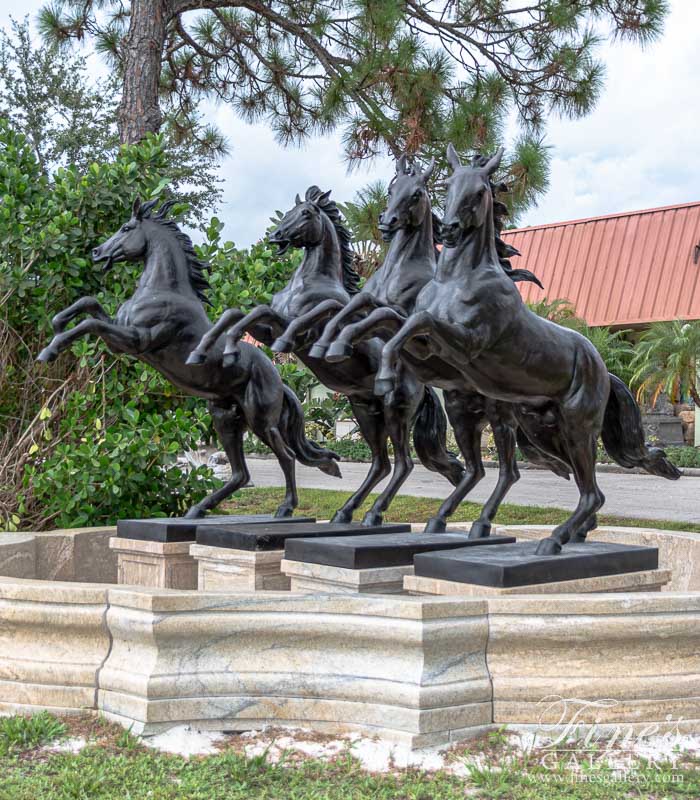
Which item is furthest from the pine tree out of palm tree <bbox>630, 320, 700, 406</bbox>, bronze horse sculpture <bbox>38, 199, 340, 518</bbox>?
palm tree <bbox>630, 320, 700, 406</bbox>

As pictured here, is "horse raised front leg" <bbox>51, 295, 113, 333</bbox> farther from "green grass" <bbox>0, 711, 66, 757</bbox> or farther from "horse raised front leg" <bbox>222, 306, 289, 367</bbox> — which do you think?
"green grass" <bbox>0, 711, 66, 757</bbox>

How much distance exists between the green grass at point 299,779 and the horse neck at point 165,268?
8.87 ft

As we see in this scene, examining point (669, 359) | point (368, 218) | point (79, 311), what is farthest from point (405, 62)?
point (669, 359)

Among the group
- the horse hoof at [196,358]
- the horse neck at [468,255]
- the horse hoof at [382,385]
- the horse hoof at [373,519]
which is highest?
the horse neck at [468,255]

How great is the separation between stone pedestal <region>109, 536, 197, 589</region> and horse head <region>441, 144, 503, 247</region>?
2.33 m

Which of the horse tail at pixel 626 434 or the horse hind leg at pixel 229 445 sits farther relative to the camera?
the horse hind leg at pixel 229 445

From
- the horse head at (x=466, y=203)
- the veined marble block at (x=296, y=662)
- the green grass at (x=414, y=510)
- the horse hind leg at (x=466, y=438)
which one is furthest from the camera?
the green grass at (x=414, y=510)

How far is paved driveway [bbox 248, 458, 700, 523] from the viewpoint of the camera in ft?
36.6

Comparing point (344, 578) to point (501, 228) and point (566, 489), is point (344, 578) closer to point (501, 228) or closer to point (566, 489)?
point (501, 228)

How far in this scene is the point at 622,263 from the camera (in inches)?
861

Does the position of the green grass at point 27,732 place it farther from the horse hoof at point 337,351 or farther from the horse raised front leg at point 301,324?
the horse raised front leg at point 301,324

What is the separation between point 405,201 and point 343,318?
0.82m

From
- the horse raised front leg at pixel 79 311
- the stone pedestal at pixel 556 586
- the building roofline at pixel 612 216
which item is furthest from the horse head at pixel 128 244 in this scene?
the building roofline at pixel 612 216

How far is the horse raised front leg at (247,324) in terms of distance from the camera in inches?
185
